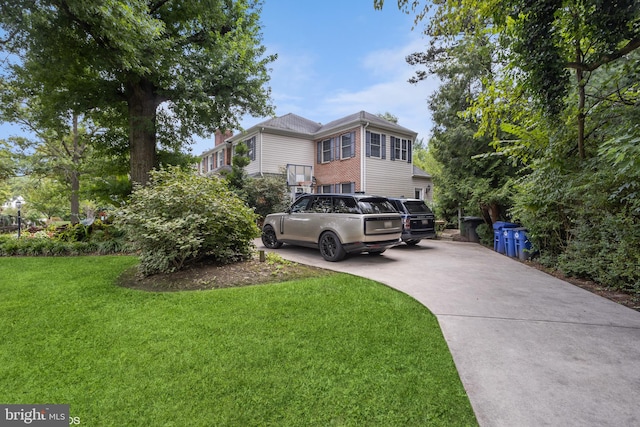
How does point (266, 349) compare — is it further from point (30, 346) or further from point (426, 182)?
point (426, 182)

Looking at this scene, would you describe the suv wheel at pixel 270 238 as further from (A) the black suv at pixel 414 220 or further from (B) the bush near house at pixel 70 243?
(A) the black suv at pixel 414 220

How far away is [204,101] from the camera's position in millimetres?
9164

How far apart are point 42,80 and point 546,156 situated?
13.2 meters

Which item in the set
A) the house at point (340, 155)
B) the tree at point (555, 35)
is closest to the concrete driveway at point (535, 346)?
the tree at point (555, 35)

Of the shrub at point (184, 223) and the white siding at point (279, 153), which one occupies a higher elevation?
the white siding at point (279, 153)

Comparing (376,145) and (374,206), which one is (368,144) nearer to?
(376,145)

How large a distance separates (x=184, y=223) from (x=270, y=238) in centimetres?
432

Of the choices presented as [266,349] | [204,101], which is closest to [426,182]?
[204,101]

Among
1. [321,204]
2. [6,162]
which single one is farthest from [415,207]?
[6,162]

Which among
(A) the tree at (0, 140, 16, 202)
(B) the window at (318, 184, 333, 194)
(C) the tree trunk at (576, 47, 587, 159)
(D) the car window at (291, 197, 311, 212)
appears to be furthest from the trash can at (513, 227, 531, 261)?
(A) the tree at (0, 140, 16, 202)

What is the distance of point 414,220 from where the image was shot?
10.1m

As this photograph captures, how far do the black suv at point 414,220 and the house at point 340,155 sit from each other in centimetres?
682

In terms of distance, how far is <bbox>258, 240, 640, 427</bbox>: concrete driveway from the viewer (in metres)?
2.11

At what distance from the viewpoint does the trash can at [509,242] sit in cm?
885
